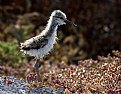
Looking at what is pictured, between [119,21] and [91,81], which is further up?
[119,21]

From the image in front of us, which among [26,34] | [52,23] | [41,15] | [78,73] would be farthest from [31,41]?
[41,15]

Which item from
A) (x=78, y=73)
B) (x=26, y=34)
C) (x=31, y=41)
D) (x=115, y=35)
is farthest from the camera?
(x=115, y=35)

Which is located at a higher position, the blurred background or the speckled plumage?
the blurred background

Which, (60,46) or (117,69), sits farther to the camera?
(60,46)

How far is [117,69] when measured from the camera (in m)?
7.84

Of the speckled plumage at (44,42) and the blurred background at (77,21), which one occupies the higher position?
the blurred background at (77,21)

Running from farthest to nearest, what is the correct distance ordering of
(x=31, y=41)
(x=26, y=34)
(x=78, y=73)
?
(x=26, y=34), (x=78, y=73), (x=31, y=41)

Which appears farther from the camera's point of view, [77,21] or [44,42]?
[77,21]

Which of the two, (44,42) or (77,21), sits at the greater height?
(77,21)

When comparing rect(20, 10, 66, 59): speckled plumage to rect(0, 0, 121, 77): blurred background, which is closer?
rect(20, 10, 66, 59): speckled plumage

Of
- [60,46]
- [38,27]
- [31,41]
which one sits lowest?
[31,41]

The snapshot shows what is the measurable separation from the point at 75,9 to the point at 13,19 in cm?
197

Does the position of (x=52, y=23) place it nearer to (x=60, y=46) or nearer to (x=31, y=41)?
(x=31, y=41)

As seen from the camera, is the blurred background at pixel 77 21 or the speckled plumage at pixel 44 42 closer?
the speckled plumage at pixel 44 42
